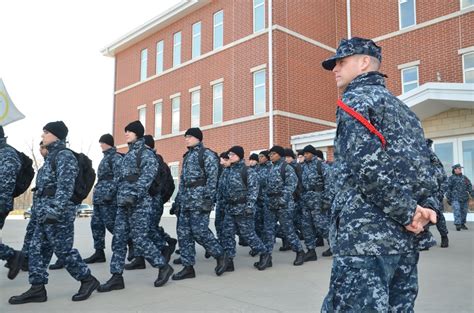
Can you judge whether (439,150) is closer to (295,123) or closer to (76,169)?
(295,123)

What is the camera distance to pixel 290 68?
1823 centimetres

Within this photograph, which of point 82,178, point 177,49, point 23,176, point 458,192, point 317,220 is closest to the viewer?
point 82,178

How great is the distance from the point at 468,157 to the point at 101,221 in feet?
41.2

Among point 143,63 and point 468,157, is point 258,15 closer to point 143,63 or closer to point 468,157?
point 143,63

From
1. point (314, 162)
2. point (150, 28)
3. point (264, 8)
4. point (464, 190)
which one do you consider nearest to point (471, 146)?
point (464, 190)

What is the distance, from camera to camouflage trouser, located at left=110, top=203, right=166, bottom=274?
543 centimetres

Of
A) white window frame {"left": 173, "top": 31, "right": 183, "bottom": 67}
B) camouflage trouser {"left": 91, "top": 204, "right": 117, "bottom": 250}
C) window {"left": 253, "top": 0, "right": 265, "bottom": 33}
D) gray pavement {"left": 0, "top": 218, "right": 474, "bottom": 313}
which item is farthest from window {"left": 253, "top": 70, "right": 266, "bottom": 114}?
gray pavement {"left": 0, "top": 218, "right": 474, "bottom": 313}

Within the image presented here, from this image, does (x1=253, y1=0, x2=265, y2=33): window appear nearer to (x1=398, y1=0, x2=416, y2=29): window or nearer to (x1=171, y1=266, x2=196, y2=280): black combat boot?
(x1=398, y1=0, x2=416, y2=29): window

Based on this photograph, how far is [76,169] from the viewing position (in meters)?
4.98

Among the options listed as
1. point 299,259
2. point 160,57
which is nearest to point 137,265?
point 299,259

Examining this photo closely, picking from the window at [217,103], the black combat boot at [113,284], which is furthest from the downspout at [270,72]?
the black combat boot at [113,284]

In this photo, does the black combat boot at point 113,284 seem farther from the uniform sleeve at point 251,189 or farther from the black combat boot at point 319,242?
the black combat boot at point 319,242

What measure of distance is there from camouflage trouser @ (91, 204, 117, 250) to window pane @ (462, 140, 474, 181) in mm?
12318

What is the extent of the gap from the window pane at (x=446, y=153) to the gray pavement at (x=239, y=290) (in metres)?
8.08
